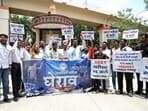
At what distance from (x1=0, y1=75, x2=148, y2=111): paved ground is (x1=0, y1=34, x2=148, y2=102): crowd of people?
20.4 inches

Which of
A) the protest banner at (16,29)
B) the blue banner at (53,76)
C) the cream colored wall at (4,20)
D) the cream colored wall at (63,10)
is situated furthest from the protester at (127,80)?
the cream colored wall at (63,10)

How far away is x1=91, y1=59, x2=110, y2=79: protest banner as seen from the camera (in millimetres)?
13078

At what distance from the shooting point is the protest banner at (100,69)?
42.9ft

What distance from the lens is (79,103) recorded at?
10.9 metres

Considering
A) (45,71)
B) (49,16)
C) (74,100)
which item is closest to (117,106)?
(74,100)

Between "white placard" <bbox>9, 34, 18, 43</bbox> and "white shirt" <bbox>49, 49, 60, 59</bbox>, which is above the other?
"white placard" <bbox>9, 34, 18, 43</bbox>

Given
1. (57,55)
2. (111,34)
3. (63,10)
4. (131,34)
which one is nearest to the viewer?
(57,55)

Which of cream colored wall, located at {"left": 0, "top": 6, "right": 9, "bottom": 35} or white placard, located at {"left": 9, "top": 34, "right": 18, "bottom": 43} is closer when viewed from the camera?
white placard, located at {"left": 9, "top": 34, "right": 18, "bottom": 43}

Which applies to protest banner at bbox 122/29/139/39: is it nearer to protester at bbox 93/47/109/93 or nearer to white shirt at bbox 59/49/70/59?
protester at bbox 93/47/109/93

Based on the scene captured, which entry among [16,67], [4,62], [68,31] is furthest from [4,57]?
[68,31]

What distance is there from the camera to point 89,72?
1345cm

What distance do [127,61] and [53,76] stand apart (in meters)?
2.48

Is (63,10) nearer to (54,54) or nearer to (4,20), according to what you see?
(4,20)

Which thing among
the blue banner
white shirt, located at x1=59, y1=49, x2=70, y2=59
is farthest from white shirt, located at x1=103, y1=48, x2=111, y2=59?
white shirt, located at x1=59, y1=49, x2=70, y2=59
